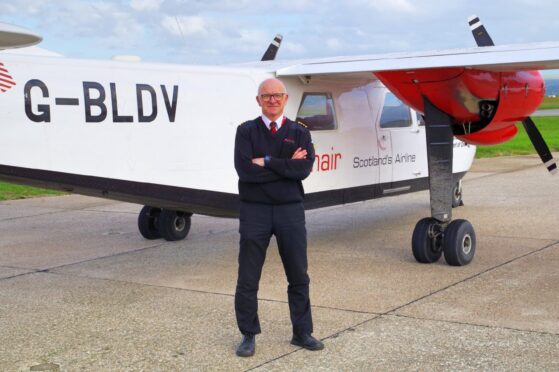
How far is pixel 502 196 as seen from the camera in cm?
→ 1488

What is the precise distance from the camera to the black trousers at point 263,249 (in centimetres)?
558

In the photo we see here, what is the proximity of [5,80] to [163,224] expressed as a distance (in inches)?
160

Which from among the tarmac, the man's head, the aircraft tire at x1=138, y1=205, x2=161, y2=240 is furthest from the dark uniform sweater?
the aircraft tire at x1=138, y1=205, x2=161, y2=240

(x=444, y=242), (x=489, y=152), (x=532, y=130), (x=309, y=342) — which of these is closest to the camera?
(x=309, y=342)

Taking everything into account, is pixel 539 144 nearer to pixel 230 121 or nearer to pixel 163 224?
pixel 230 121

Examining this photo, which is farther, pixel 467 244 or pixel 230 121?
pixel 467 244

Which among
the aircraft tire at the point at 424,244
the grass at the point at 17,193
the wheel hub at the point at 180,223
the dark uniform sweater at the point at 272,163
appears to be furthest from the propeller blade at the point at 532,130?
the grass at the point at 17,193

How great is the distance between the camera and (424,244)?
8.83 m

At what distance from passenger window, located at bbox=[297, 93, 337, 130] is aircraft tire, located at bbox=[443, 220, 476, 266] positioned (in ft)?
6.92

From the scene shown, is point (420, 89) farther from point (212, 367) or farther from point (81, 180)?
point (212, 367)

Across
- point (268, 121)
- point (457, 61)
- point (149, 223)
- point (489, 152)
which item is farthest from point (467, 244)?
point (489, 152)

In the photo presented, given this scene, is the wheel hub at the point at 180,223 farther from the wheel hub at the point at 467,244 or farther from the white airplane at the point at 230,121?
the wheel hub at the point at 467,244

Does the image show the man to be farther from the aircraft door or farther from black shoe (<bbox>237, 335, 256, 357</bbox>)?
the aircraft door

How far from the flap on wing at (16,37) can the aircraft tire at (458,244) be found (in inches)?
201
